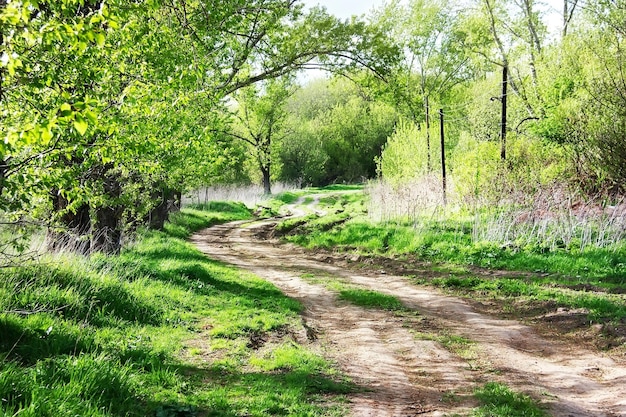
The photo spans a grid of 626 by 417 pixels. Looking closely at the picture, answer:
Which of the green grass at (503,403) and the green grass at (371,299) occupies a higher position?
the green grass at (503,403)

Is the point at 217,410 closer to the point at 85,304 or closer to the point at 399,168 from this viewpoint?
the point at 85,304

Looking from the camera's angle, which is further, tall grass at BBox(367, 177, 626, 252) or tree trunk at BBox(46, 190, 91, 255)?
tall grass at BBox(367, 177, 626, 252)

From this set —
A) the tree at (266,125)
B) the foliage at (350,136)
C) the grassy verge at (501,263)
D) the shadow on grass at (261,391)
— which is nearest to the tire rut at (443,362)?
the shadow on grass at (261,391)

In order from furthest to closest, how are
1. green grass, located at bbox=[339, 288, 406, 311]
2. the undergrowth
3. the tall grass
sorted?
the tall grass, green grass, located at bbox=[339, 288, 406, 311], the undergrowth

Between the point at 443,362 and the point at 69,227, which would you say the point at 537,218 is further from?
the point at 69,227

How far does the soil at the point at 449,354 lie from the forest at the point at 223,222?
0.38ft

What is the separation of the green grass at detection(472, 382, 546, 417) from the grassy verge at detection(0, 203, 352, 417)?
1.49 m

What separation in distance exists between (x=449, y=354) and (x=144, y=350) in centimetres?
415

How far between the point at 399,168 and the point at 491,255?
1479 cm

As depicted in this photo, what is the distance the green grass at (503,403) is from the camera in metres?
4.88

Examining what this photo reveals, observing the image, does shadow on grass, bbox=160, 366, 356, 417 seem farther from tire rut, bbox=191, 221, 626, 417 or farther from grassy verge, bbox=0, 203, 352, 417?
tire rut, bbox=191, 221, 626, 417

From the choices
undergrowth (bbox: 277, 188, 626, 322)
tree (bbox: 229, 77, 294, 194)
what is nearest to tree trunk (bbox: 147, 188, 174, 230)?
undergrowth (bbox: 277, 188, 626, 322)

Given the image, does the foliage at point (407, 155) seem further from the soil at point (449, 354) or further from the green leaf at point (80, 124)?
the green leaf at point (80, 124)

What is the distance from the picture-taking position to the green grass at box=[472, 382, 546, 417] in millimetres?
4875
